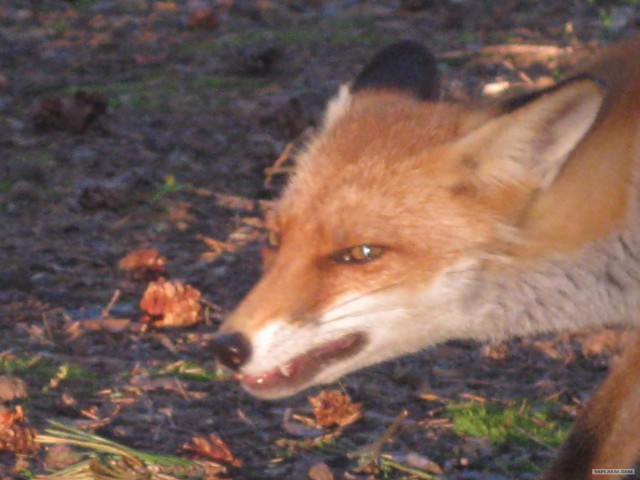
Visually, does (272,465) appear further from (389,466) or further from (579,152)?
(579,152)

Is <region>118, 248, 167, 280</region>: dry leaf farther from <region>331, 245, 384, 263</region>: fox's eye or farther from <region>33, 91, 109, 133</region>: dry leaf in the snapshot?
<region>33, 91, 109, 133</region>: dry leaf

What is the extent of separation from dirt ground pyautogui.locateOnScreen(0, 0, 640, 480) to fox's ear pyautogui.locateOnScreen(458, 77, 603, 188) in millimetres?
998

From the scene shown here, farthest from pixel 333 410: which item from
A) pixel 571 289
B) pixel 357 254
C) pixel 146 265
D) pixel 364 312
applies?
pixel 146 265

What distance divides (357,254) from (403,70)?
1167mm

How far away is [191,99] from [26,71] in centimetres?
151

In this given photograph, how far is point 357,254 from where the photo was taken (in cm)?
357

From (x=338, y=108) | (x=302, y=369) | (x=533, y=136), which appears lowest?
(x=302, y=369)

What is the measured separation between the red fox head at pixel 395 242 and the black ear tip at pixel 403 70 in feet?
2.07

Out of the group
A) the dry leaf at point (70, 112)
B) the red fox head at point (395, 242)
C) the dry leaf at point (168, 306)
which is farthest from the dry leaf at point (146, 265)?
the dry leaf at point (70, 112)

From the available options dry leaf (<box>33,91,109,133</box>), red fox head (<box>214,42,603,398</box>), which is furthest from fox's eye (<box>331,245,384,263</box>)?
dry leaf (<box>33,91,109,133</box>)

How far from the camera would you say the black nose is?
3.41 meters

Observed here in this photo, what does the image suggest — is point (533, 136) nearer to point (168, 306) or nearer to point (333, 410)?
point (333, 410)

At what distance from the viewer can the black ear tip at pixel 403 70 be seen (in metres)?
4.41

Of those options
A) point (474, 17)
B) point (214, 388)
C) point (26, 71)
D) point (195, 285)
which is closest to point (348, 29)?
point (474, 17)
